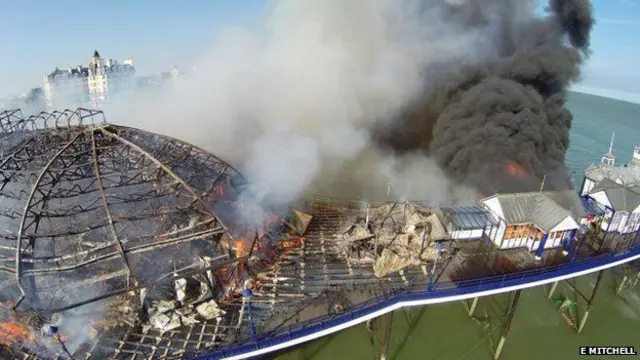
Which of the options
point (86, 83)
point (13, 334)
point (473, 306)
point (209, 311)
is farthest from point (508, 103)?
point (86, 83)

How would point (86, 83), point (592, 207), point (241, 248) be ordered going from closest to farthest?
point (241, 248) → point (592, 207) → point (86, 83)

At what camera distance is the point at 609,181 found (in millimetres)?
27438

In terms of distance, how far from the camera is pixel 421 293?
19.7 m

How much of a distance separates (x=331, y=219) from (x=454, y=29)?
32.8m

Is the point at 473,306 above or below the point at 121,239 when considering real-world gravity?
below

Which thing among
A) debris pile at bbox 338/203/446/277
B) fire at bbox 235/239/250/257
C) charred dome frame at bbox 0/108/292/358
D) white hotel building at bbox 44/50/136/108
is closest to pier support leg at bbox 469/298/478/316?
debris pile at bbox 338/203/446/277

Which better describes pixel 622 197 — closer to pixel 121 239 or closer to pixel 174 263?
pixel 174 263

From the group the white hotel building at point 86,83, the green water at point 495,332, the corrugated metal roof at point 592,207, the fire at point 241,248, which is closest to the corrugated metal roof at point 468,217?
the green water at point 495,332

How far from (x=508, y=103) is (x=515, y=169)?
7.65 m

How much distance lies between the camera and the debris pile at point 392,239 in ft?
72.2

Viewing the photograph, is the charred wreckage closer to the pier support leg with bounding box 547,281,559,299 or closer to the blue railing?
the blue railing

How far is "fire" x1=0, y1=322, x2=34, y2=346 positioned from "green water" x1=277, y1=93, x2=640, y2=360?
461 inches

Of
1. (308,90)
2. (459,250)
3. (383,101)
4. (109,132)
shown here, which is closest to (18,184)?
(109,132)

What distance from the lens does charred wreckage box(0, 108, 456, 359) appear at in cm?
1720
